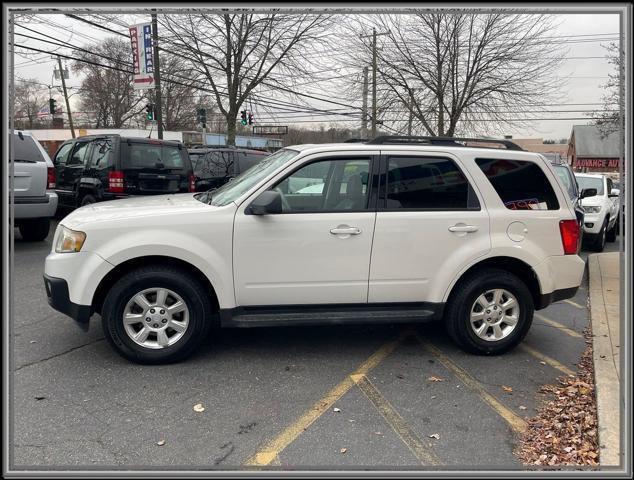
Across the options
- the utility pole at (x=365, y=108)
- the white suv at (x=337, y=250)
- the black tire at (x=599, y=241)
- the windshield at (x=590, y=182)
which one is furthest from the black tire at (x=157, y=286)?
the utility pole at (x=365, y=108)

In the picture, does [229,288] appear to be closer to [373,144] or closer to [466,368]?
[373,144]

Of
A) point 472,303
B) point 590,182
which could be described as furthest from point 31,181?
point 590,182

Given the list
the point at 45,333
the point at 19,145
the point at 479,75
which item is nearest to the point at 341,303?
the point at 45,333

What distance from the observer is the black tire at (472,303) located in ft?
14.5

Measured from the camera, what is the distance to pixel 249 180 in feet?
14.9

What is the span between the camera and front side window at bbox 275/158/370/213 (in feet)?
Answer: 14.0

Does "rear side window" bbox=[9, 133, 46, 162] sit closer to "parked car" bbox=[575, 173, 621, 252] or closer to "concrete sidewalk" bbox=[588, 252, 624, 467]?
"concrete sidewalk" bbox=[588, 252, 624, 467]

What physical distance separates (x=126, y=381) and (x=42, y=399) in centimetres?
57

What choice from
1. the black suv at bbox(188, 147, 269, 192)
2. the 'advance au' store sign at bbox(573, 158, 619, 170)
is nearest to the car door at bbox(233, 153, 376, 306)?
the black suv at bbox(188, 147, 269, 192)

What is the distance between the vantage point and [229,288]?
13.4 feet

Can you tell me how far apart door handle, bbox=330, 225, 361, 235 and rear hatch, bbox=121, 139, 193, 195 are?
272 inches

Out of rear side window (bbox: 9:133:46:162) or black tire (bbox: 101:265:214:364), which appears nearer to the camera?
black tire (bbox: 101:265:214:364)

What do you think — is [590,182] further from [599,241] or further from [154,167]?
[154,167]

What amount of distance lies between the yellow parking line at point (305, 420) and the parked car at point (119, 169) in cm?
715
